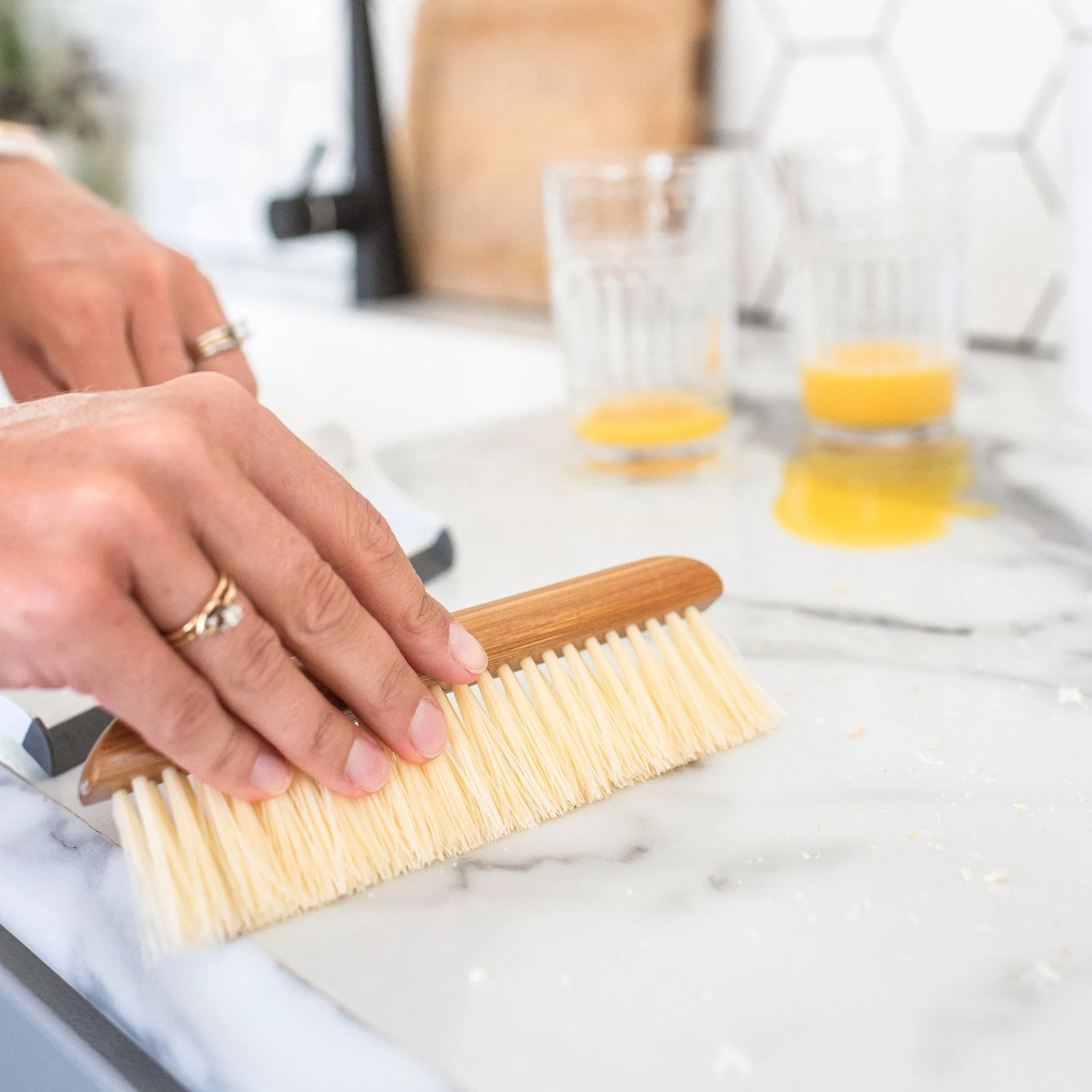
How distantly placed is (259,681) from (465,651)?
0.08 m

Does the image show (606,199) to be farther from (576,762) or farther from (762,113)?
(576,762)

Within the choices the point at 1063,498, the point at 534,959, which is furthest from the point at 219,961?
the point at 1063,498

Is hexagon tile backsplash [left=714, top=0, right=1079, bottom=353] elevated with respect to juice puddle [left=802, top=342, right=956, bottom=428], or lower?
elevated

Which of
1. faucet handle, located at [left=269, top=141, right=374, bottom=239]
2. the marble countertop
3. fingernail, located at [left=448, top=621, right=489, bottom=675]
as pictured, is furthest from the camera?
faucet handle, located at [left=269, top=141, right=374, bottom=239]

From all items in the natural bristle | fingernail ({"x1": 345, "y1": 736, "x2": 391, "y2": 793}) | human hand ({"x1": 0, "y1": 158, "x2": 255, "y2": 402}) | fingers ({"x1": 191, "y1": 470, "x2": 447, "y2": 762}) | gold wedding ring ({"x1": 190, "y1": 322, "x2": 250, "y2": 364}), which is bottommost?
the natural bristle

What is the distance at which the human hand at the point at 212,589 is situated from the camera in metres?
0.32

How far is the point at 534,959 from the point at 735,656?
17 centimetres

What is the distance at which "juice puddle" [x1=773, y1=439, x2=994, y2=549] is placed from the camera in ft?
2.08

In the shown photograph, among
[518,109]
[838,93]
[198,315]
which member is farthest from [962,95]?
[198,315]

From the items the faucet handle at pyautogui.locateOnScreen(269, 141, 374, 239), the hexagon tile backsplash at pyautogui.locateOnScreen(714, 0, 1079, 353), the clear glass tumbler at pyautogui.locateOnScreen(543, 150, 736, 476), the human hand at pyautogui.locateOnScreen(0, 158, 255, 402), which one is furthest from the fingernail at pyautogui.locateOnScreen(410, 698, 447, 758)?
the faucet handle at pyautogui.locateOnScreen(269, 141, 374, 239)

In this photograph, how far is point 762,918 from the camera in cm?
35

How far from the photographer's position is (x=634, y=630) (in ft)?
1.49

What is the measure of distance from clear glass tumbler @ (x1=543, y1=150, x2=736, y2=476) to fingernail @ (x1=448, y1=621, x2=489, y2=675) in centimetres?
38

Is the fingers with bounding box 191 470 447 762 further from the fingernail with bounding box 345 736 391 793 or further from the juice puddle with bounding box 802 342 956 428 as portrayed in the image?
the juice puddle with bounding box 802 342 956 428
